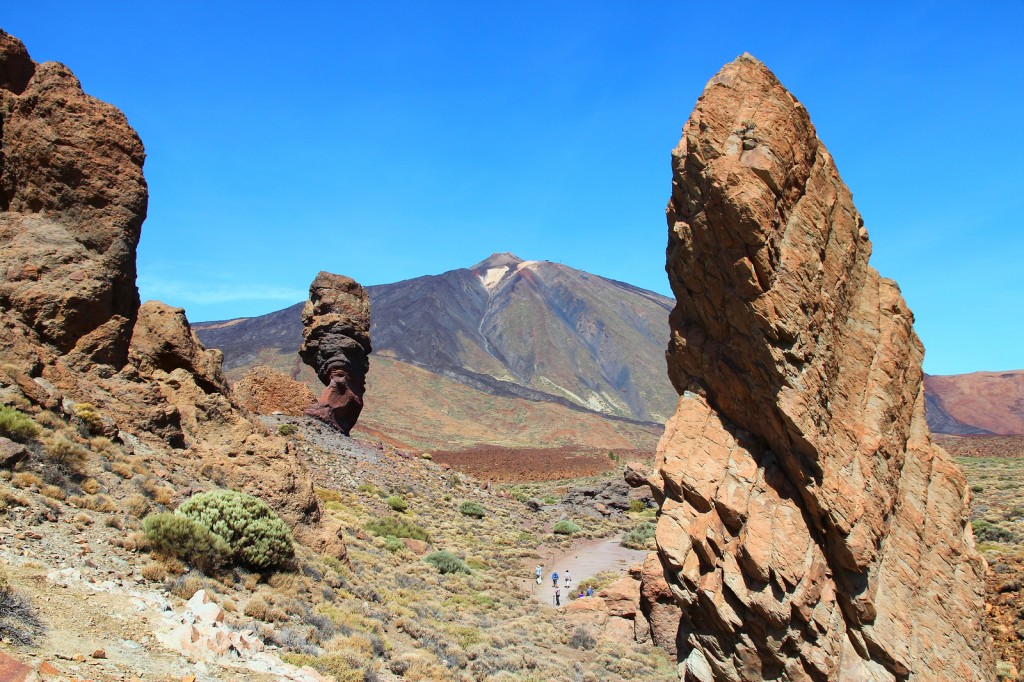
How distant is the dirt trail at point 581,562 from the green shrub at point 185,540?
1269cm

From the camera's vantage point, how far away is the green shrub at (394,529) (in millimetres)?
22969

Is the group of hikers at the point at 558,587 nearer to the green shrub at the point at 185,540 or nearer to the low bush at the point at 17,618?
the green shrub at the point at 185,540

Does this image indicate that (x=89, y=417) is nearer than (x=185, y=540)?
No

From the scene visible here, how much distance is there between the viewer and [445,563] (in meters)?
21.0

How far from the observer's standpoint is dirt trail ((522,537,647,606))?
72.2 ft

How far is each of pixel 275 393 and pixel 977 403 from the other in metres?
166

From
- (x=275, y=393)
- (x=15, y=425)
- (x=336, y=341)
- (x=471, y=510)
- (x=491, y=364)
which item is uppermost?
(x=491, y=364)

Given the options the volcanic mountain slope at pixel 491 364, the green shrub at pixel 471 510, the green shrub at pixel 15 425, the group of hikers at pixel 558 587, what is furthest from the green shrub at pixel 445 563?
the volcanic mountain slope at pixel 491 364

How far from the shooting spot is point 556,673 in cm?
1302

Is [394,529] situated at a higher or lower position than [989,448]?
lower

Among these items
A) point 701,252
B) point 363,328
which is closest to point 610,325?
point 363,328

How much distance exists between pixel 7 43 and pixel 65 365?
6543 mm

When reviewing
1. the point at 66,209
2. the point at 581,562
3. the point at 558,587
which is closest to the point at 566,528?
the point at 581,562

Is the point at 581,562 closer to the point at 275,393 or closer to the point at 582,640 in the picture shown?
the point at 582,640
